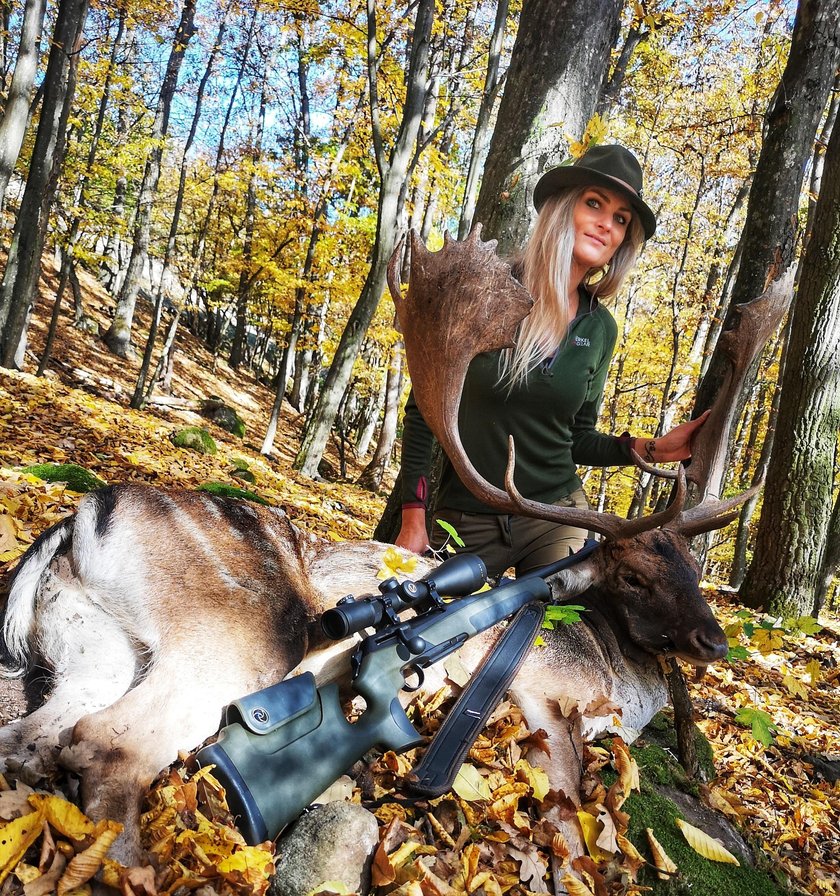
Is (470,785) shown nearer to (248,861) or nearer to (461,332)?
(248,861)

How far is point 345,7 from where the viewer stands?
13742 mm

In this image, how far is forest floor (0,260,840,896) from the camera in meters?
3.15

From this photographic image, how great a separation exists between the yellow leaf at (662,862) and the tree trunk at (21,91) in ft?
33.8

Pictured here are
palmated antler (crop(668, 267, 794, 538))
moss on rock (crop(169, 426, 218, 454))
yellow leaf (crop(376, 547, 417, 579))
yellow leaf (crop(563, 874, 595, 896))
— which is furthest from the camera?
moss on rock (crop(169, 426, 218, 454))

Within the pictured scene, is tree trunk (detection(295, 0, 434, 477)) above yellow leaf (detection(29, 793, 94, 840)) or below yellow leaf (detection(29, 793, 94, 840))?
above

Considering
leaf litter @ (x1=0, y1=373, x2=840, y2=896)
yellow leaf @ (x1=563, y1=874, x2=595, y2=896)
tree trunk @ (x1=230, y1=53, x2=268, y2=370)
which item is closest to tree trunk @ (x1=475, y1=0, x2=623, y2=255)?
leaf litter @ (x1=0, y1=373, x2=840, y2=896)

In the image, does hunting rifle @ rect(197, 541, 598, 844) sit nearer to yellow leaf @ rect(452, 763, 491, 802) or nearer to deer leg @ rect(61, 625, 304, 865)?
yellow leaf @ rect(452, 763, 491, 802)

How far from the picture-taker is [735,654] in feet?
11.1

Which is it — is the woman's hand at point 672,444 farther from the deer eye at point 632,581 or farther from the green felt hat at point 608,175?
the green felt hat at point 608,175

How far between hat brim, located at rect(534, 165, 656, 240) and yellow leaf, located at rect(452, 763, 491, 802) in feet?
8.70

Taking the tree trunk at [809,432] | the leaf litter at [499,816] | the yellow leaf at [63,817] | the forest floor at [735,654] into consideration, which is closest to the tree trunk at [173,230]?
the forest floor at [735,654]

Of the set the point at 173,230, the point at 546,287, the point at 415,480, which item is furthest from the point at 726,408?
the point at 173,230

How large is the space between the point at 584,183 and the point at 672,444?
4.62 feet

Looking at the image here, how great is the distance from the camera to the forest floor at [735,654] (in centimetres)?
315
